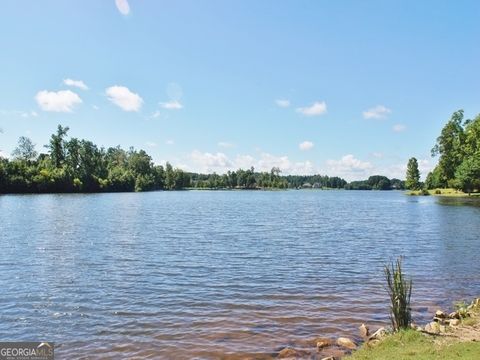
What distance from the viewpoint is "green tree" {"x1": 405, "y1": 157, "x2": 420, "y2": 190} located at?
6555 inches

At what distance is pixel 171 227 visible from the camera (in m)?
50.3

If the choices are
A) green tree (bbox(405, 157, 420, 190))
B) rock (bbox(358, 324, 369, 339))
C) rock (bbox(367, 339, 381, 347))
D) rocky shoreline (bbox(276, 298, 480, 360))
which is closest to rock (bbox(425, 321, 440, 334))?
rocky shoreline (bbox(276, 298, 480, 360))

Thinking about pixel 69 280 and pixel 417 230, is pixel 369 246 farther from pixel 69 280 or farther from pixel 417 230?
pixel 69 280

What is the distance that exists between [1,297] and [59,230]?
86.9 ft

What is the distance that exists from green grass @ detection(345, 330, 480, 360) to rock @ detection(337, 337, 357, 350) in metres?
0.83

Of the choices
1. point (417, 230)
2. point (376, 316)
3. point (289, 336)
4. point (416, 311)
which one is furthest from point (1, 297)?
point (417, 230)

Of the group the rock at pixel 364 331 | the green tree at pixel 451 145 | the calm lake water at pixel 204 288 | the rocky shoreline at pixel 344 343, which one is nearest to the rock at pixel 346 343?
the rocky shoreline at pixel 344 343

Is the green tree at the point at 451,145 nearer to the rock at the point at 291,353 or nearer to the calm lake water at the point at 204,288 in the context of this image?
the calm lake water at the point at 204,288

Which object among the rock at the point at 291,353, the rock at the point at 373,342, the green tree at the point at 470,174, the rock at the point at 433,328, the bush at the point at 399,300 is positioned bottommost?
the rock at the point at 291,353

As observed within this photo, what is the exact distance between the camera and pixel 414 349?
11.4 metres

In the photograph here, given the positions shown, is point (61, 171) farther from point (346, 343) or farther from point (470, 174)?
point (346, 343)

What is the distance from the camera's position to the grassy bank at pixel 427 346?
35.3ft

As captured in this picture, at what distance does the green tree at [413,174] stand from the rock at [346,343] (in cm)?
16596

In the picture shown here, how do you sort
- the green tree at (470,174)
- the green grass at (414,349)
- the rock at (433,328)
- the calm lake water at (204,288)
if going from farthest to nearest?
1. the green tree at (470,174)
2. the calm lake water at (204,288)
3. the rock at (433,328)
4. the green grass at (414,349)
